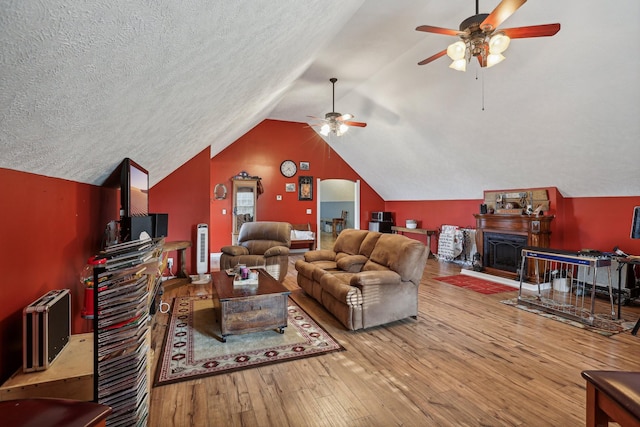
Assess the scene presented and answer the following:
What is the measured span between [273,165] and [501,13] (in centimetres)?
599

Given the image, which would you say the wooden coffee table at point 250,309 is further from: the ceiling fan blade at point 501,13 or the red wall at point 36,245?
the ceiling fan blade at point 501,13

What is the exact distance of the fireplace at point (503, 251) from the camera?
5.04 meters

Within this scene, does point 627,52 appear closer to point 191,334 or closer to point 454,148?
point 454,148

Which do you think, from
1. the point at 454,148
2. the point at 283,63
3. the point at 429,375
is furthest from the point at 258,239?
the point at 454,148

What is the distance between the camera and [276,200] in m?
7.58

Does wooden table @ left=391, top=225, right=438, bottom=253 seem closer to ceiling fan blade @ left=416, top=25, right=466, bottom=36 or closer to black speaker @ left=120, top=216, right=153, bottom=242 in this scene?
ceiling fan blade @ left=416, top=25, right=466, bottom=36

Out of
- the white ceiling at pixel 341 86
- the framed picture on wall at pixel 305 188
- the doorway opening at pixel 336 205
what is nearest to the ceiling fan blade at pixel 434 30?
the white ceiling at pixel 341 86

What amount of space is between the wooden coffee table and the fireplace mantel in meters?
4.19

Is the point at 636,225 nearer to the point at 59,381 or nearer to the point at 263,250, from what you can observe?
the point at 263,250

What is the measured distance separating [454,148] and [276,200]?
4237 mm

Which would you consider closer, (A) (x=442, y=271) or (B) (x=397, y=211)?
(A) (x=442, y=271)

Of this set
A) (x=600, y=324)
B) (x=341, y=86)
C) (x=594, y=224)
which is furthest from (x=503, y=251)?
(x=341, y=86)

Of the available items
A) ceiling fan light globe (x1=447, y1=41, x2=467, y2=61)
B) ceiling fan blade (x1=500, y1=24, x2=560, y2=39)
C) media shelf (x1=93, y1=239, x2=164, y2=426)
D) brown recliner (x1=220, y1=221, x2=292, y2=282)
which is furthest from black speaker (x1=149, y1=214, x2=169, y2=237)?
ceiling fan blade (x1=500, y1=24, x2=560, y2=39)

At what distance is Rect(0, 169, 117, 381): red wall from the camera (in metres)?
1.35
